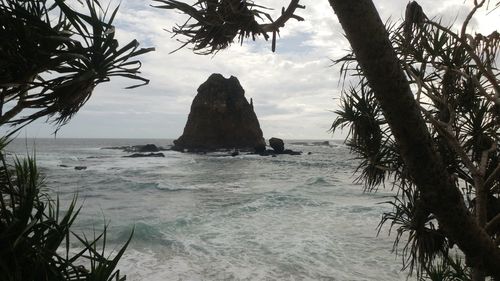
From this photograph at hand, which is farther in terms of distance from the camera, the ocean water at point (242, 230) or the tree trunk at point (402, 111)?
the ocean water at point (242, 230)

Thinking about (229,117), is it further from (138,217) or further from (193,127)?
(138,217)

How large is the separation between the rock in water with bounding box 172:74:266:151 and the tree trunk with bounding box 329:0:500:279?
2431 inches

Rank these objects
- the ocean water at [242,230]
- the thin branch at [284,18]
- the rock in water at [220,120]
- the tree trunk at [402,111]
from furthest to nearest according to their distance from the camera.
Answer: the rock in water at [220,120]
the ocean water at [242,230]
the thin branch at [284,18]
the tree trunk at [402,111]

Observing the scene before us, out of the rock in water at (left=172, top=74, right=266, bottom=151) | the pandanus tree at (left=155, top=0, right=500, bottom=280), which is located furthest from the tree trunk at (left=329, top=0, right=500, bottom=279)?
the rock in water at (left=172, top=74, right=266, bottom=151)

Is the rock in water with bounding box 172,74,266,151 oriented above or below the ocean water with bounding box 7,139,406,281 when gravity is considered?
above

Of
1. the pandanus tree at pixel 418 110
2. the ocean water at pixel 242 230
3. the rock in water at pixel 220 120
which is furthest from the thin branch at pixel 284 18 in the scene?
the rock in water at pixel 220 120

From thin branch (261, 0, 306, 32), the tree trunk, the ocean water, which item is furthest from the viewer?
the ocean water

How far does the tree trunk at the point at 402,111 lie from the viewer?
6.14ft

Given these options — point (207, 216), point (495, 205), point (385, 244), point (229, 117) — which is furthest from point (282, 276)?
point (229, 117)

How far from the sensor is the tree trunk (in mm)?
1871

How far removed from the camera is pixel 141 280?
25.7 ft

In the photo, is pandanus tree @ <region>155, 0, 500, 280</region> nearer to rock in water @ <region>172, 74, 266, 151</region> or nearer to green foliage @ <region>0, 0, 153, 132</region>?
green foliage @ <region>0, 0, 153, 132</region>

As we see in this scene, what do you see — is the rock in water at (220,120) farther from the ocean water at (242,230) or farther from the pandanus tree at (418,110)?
the pandanus tree at (418,110)

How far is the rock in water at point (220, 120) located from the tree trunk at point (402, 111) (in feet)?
203
